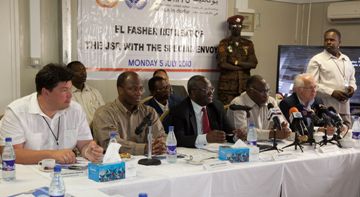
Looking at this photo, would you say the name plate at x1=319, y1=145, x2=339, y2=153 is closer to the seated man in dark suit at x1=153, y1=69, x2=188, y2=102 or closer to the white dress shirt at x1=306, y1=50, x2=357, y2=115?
the white dress shirt at x1=306, y1=50, x2=357, y2=115

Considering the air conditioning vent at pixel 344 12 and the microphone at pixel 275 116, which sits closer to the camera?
the microphone at pixel 275 116

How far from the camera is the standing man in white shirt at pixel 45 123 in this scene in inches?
94.3

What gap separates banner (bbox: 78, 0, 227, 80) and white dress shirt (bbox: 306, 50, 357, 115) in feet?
4.77

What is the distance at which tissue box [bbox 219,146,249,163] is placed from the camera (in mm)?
2628

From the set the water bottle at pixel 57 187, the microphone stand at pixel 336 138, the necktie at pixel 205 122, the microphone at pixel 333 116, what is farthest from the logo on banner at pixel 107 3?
the water bottle at pixel 57 187

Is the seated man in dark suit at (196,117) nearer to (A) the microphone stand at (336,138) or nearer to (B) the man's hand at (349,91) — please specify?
(A) the microphone stand at (336,138)

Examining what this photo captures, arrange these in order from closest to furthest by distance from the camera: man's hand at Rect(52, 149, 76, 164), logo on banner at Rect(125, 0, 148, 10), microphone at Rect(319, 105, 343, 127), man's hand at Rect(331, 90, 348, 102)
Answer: man's hand at Rect(52, 149, 76, 164)
microphone at Rect(319, 105, 343, 127)
man's hand at Rect(331, 90, 348, 102)
logo on banner at Rect(125, 0, 148, 10)

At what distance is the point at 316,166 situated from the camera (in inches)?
114

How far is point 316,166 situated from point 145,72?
2739mm

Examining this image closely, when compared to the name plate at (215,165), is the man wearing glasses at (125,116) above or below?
above

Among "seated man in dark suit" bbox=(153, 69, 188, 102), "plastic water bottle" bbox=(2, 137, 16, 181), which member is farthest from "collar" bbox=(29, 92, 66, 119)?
"seated man in dark suit" bbox=(153, 69, 188, 102)

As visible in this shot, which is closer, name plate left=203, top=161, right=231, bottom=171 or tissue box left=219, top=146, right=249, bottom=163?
name plate left=203, top=161, right=231, bottom=171

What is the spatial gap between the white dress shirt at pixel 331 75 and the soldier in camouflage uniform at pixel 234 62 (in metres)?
0.94

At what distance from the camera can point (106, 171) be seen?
2.12 meters
